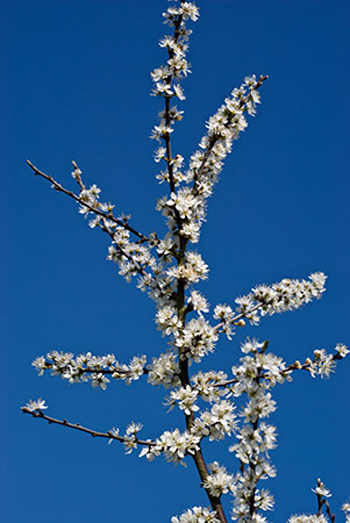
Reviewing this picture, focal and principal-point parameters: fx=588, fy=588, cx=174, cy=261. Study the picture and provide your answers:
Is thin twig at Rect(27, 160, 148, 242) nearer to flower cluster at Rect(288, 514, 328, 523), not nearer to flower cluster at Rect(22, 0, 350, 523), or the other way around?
flower cluster at Rect(22, 0, 350, 523)

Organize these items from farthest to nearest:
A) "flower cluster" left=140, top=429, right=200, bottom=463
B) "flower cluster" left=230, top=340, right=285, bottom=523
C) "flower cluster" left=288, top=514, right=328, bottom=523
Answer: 1. "flower cluster" left=288, top=514, right=328, bottom=523
2. "flower cluster" left=140, top=429, right=200, bottom=463
3. "flower cluster" left=230, top=340, right=285, bottom=523

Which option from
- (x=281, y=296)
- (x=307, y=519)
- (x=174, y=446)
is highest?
(x=281, y=296)

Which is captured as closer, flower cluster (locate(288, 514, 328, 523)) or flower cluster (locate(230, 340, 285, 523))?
flower cluster (locate(230, 340, 285, 523))

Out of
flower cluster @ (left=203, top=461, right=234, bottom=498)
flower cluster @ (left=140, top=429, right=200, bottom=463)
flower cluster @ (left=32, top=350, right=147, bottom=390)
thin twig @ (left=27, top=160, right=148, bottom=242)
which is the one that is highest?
thin twig @ (left=27, top=160, right=148, bottom=242)

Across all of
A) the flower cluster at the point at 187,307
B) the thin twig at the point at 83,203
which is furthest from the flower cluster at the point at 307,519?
the thin twig at the point at 83,203

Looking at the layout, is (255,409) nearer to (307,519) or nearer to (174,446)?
(174,446)

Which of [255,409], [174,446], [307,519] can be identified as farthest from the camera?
[307,519]

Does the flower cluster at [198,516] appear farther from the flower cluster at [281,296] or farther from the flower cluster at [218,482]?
the flower cluster at [281,296]

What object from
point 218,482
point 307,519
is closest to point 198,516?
point 218,482

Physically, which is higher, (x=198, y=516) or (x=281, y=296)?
(x=281, y=296)

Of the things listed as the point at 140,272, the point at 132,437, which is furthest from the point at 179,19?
the point at 132,437

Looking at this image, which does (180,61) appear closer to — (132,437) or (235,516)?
(132,437)

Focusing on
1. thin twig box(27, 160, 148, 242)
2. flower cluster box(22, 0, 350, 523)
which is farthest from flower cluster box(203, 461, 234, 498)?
thin twig box(27, 160, 148, 242)

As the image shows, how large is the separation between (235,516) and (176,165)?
3210mm
